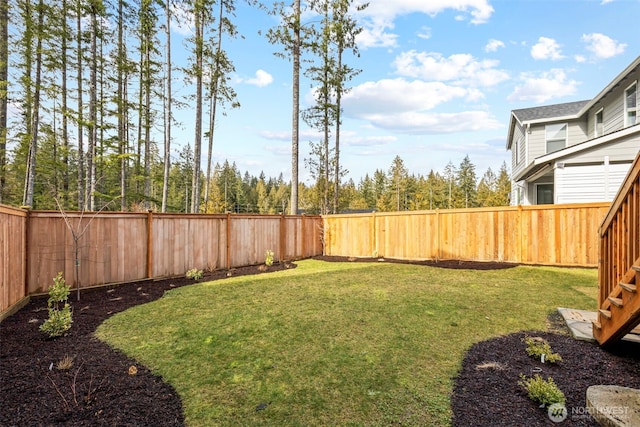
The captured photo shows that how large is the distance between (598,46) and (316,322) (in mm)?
11288

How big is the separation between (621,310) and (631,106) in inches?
383

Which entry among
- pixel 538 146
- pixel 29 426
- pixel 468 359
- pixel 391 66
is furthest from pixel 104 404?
pixel 538 146

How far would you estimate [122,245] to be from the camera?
5.92 metres

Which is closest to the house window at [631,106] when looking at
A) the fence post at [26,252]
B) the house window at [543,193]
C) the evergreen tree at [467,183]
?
the house window at [543,193]

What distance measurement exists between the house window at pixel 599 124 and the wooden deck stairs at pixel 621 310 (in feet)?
35.5

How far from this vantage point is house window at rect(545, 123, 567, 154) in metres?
11.6

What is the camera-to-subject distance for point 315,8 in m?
11.5

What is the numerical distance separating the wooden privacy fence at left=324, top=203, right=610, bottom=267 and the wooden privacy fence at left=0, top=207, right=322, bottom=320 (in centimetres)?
259

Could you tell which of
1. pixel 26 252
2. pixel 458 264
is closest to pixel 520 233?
pixel 458 264

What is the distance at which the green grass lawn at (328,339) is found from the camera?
2.06 meters

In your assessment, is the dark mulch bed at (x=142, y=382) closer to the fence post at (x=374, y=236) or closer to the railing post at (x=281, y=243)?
the railing post at (x=281, y=243)

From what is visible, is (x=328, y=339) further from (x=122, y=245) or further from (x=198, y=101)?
(x=198, y=101)

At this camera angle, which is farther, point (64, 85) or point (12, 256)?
point (64, 85)
